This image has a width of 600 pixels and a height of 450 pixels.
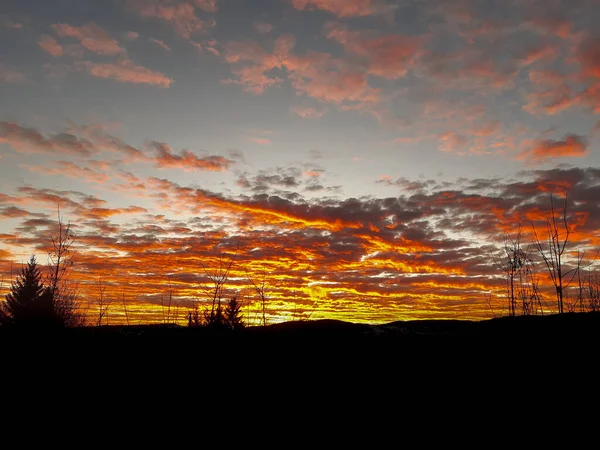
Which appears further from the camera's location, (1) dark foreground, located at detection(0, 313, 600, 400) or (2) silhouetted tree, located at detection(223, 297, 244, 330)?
(2) silhouetted tree, located at detection(223, 297, 244, 330)

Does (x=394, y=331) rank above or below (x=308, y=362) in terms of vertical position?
above

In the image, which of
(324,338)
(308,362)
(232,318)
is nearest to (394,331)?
(324,338)

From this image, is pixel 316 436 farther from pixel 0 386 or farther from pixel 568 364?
pixel 0 386

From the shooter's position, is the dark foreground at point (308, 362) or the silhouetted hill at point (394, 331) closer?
the dark foreground at point (308, 362)

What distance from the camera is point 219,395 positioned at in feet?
9.13

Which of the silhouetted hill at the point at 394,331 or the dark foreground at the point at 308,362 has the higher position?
the silhouetted hill at the point at 394,331

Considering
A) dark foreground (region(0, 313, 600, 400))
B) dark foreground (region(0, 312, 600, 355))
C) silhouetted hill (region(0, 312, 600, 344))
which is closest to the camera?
dark foreground (region(0, 313, 600, 400))

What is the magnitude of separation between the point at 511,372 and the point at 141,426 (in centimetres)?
236

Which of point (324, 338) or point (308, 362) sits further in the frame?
point (324, 338)

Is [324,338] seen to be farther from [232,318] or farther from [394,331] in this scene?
[232,318]

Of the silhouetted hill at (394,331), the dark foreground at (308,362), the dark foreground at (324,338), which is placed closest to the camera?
the dark foreground at (308,362)

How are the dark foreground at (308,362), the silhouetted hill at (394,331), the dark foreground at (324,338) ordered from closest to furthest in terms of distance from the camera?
the dark foreground at (308,362) < the dark foreground at (324,338) < the silhouetted hill at (394,331)

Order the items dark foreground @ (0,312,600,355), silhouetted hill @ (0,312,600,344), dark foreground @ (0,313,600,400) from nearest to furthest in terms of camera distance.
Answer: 1. dark foreground @ (0,313,600,400)
2. dark foreground @ (0,312,600,355)
3. silhouetted hill @ (0,312,600,344)

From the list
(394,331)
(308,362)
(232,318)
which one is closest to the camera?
(308,362)
